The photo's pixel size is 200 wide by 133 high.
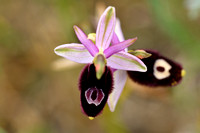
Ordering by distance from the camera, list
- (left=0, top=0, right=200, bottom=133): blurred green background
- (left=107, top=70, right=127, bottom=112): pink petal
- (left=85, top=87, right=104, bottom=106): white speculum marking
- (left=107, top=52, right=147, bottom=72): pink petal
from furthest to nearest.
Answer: (left=0, top=0, right=200, bottom=133): blurred green background < (left=107, top=70, right=127, bottom=112): pink petal < (left=107, top=52, right=147, bottom=72): pink petal < (left=85, top=87, right=104, bottom=106): white speculum marking

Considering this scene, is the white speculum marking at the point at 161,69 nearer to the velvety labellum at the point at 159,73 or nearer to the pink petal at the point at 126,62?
the velvety labellum at the point at 159,73

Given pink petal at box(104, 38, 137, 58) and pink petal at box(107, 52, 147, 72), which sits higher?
pink petal at box(104, 38, 137, 58)

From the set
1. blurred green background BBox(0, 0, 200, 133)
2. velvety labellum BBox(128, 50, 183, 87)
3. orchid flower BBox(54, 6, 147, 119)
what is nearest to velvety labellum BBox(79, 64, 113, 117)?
orchid flower BBox(54, 6, 147, 119)

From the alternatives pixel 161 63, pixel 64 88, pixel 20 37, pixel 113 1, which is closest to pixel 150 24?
pixel 113 1

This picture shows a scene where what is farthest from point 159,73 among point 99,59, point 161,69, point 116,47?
point 99,59

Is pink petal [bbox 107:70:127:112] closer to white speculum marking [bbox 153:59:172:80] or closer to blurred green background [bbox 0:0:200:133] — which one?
white speculum marking [bbox 153:59:172:80]

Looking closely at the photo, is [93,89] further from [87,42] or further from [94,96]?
[87,42]
